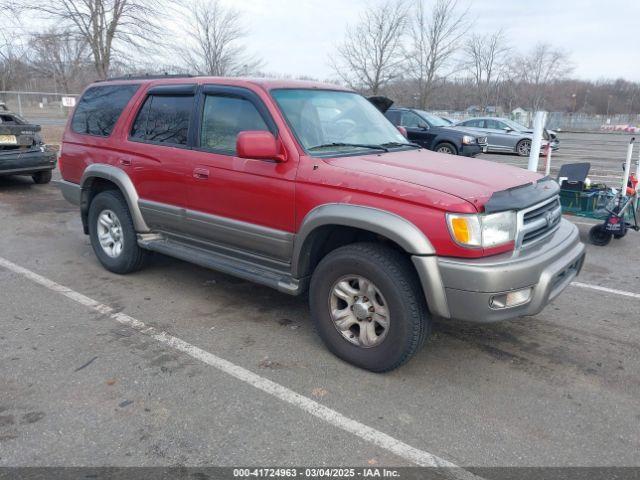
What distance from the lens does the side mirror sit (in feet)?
11.2

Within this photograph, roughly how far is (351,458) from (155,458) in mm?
976

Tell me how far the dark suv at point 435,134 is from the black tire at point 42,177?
26.5 feet

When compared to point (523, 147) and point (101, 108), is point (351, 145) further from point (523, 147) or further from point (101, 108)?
point (523, 147)

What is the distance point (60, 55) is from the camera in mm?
24688

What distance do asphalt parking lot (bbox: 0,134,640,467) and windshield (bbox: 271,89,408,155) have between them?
1459 mm

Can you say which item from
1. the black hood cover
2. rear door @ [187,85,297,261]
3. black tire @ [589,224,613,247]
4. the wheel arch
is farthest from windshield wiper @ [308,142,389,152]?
black tire @ [589,224,613,247]

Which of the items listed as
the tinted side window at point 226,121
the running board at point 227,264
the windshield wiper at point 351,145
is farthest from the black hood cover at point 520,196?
the tinted side window at point 226,121

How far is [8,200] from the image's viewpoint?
892cm

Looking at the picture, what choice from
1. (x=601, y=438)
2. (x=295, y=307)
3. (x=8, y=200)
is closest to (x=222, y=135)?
(x=295, y=307)

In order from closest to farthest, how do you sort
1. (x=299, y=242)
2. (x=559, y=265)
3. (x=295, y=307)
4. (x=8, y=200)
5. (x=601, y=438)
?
1. (x=601, y=438)
2. (x=559, y=265)
3. (x=299, y=242)
4. (x=295, y=307)
5. (x=8, y=200)

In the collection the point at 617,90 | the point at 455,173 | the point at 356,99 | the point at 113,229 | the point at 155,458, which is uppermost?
the point at 617,90

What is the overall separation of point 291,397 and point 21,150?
863 centimetres

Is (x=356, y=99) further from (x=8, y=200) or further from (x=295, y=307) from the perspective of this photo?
(x=8, y=200)

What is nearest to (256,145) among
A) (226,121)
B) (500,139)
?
(226,121)
